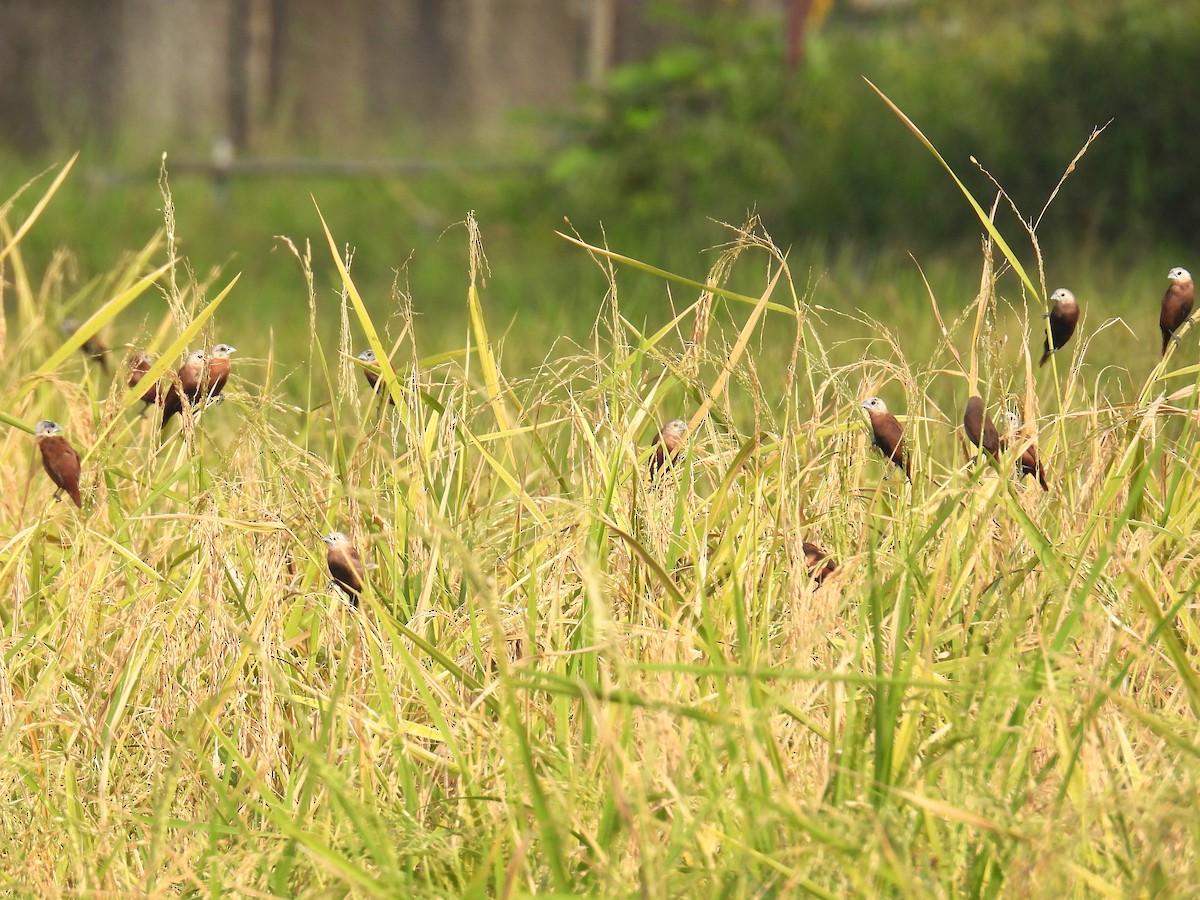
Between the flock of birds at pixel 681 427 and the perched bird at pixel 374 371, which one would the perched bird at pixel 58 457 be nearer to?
the flock of birds at pixel 681 427

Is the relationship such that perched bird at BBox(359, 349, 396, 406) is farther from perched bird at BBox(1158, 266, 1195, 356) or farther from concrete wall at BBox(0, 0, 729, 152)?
concrete wall at BBox(0, 0, 729, 152)

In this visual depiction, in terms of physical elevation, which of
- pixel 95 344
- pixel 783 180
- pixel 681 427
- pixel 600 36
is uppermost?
pixel 600 36

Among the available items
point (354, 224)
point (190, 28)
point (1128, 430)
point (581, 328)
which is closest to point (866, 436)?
point (1128, 430)

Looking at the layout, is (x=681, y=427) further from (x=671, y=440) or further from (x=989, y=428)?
(x=989, y=428)

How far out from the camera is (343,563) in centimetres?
174

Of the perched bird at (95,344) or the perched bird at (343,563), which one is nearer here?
the perched bird at (343,563)

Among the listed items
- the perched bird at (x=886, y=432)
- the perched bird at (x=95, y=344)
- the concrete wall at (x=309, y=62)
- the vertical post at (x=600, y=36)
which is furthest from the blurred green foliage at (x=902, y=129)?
the perched bird at (x=886, y=432)

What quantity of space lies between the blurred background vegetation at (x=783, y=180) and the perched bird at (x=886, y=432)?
2253 millimetres

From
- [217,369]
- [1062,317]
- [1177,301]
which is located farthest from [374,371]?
[1177,301]

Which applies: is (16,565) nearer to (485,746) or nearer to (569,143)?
(485,746)

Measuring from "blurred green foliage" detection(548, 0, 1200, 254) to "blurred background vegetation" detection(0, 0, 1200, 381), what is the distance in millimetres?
14

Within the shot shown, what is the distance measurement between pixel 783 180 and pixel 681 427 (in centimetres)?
522

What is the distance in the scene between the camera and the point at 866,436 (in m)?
2.18

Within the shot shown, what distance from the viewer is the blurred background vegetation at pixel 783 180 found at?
5934 millimetres
